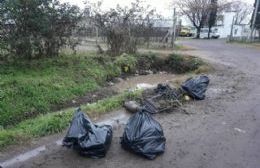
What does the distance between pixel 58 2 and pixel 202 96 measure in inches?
179

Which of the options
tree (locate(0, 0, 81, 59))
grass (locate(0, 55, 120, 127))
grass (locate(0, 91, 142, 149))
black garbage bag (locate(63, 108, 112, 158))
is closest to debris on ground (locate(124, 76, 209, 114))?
grass (locate(0, 91, 142, 149))

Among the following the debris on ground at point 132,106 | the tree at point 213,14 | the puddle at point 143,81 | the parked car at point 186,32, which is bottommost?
the parked car at point 186,32

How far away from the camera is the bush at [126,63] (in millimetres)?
11035

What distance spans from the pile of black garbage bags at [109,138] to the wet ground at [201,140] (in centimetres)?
10

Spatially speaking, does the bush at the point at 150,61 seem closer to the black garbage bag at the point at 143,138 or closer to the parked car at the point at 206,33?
the black garbage bag at the point at 143,138

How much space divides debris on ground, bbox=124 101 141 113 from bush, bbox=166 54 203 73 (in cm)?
551

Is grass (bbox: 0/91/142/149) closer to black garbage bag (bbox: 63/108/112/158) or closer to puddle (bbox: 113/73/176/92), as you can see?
black garbage bag (bbox: 63/108/112/158)

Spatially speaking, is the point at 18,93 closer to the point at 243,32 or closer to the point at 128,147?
the point at 128,147

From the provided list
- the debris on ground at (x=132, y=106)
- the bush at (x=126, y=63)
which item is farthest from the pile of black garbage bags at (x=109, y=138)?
the bush at (x=126, y=63)

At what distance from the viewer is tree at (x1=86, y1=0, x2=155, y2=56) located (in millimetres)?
11625

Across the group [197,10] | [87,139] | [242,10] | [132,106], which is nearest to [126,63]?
[132,106]

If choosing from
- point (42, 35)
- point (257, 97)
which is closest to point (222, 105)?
point (257, 97)

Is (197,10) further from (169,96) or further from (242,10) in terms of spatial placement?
(169,96)

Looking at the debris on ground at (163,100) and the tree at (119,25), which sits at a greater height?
the tree at (119,25)
